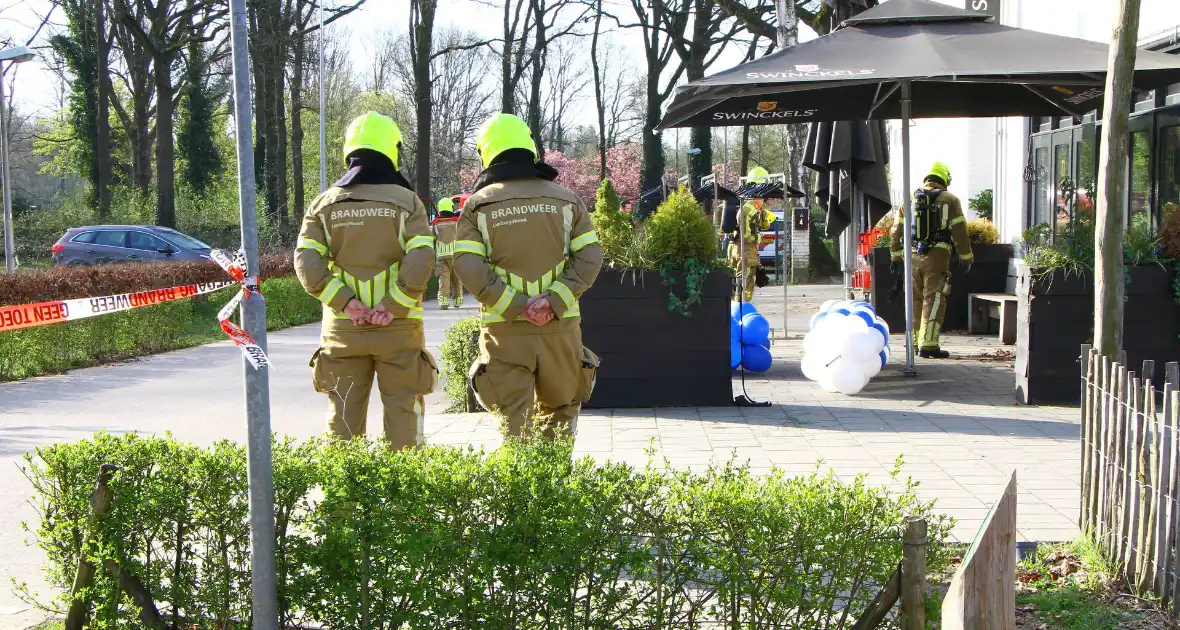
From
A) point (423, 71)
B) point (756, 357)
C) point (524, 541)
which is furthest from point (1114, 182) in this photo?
point (423, 71)

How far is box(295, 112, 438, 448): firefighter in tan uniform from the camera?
18.5 ft

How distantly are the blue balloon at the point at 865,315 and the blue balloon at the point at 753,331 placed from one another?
1.06m

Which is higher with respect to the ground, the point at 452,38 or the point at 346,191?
the point at 452,38

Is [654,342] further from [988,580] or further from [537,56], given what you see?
[537,56]

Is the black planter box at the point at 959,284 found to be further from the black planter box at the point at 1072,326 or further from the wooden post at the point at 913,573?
the wooden post at the point at 913,573

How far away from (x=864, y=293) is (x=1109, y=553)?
11.3 m

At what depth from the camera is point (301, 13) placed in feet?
117

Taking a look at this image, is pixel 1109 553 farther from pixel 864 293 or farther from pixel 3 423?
pixel 864 293

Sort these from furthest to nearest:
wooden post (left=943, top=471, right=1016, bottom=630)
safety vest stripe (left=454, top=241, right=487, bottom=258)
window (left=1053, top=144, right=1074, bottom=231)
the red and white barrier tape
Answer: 1. window (left=1053, top=144, right=1074, bottom=231)
2. safety vest stripe (left=454, top=241, right=487, bottom=258)
3. the red and white barrier tape
4. wooden post (left=943, top=471, right=1016, bottom=630)

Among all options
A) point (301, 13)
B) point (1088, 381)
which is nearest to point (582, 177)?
point (301, 13)

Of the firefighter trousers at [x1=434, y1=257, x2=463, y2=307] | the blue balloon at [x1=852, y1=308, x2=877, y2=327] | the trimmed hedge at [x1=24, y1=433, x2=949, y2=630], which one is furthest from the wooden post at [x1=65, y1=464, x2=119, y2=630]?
the firefighter trousers at [x1=434, y1=257, x2=463, y2=307]

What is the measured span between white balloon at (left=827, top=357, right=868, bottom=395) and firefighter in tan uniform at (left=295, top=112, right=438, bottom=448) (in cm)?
476

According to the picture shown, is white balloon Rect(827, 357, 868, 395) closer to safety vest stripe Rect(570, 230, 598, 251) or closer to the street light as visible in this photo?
safety vest stripe Rect(570, 230, 598, 251)

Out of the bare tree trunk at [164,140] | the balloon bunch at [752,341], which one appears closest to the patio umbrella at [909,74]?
the balloon bunch at [752,341]
